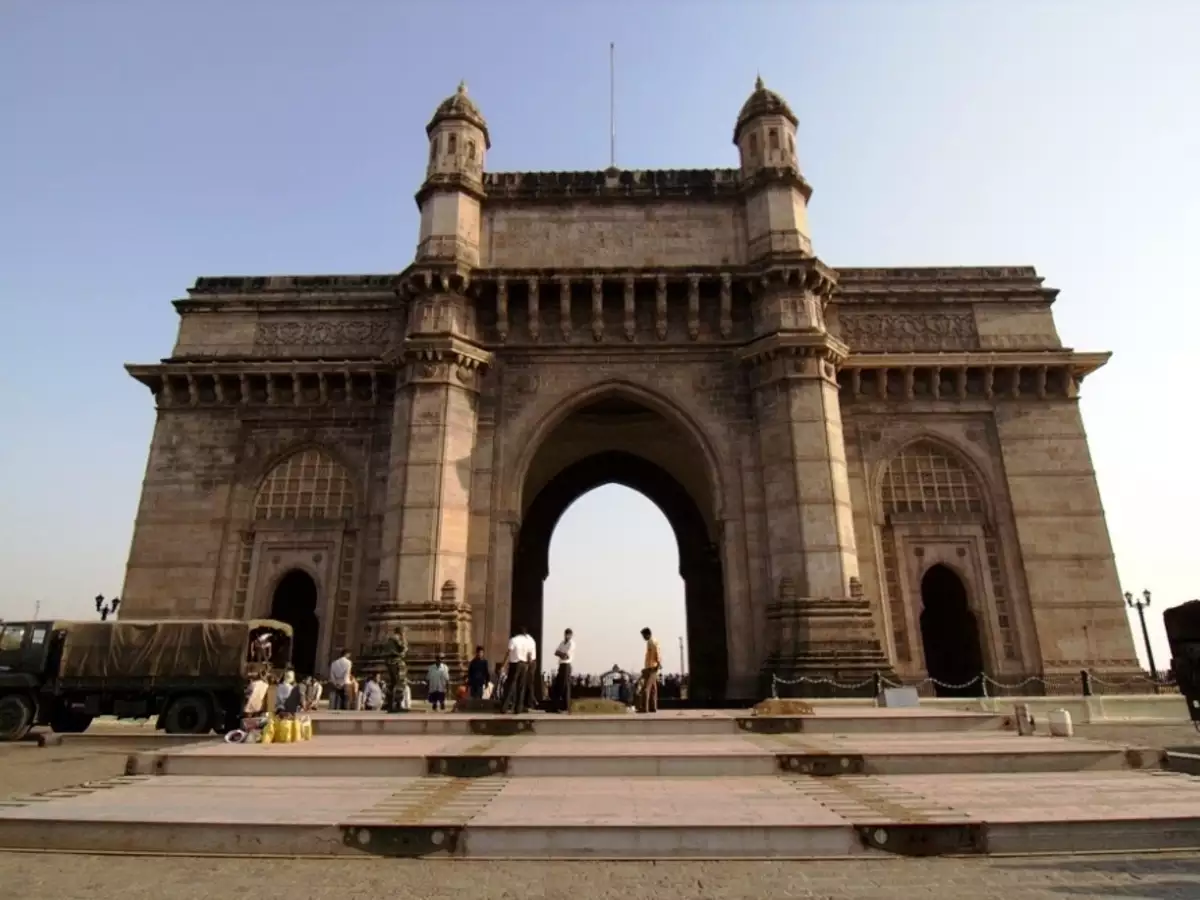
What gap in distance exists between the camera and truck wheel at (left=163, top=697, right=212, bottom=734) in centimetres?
1458

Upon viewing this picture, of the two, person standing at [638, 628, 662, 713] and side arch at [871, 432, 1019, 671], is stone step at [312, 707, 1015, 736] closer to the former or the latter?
person standing at [638, 628, 662, 713]

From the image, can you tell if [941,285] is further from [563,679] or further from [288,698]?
[288,698]

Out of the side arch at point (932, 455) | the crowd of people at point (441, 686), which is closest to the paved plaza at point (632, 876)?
the crowd of people at point (441, 686)

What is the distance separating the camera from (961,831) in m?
4.91

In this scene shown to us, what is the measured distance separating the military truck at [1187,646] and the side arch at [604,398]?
367 inches

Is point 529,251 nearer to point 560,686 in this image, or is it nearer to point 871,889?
point 560,686

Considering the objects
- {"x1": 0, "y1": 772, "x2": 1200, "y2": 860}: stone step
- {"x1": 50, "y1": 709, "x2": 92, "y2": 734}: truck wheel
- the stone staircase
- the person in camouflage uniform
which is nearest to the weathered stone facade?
the person in camouflage uniform

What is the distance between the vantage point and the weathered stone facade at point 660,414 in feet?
60.2

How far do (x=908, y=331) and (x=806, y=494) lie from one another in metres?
7.36

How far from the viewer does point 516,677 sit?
1276cm

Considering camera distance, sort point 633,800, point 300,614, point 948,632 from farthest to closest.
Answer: point 300,614 < point 948,632 < point 633,800

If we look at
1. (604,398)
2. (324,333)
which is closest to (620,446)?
(604,398)

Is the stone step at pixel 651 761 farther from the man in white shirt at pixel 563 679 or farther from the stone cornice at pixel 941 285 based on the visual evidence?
the stone cornice at pixel 941 285

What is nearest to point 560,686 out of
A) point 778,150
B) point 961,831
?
point 961,831
